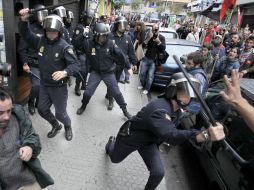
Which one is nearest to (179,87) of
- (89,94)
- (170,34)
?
(89,94)

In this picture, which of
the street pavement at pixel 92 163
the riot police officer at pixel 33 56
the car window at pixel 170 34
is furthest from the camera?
the car window at pixel 170 34

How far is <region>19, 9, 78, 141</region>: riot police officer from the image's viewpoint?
3811 millimetres

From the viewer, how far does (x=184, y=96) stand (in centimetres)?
280

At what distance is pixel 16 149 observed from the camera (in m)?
2.24

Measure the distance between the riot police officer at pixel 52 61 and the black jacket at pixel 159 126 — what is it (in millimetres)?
1331

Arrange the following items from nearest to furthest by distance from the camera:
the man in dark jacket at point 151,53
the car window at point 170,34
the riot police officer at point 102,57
Result: 1. the riot police officer at point 102,57
2. the man in dark jacket at point 151,53
3. the car window at point 170,34

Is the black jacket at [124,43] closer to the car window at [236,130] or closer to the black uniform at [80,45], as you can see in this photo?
the black uniform at [80,45]

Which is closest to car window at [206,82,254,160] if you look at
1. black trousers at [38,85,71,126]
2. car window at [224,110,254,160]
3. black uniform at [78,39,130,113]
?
car window at [224,110,254,160]

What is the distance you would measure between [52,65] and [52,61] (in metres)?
0.06

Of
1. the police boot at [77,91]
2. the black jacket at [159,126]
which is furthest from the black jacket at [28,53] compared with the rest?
the black jacket at [159,126]

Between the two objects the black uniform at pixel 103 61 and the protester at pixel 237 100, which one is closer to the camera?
the protester at pixel 237 100

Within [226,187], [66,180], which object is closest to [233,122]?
[226,187]

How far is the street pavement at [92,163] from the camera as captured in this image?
3.72m

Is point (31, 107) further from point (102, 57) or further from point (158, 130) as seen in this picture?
point (158, 130)
